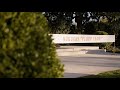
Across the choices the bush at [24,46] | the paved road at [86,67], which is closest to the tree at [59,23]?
the paved road at [86,67]

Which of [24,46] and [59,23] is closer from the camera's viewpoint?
[24,46]

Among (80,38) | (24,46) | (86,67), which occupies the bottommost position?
(86,67)

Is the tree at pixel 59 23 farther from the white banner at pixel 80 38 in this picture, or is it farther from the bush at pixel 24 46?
the bush at pixel 24 46

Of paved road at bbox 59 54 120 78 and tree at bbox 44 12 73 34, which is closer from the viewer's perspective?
paved road at bbox 59 54 120 78

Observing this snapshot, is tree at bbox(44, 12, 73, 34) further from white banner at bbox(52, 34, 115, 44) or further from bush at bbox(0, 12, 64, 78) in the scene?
bush at bbox(0, 12, 64, 78)

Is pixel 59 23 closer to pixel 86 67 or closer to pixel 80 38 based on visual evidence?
pixel 80 38

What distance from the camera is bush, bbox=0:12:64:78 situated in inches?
100

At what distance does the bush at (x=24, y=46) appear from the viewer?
255 centimetres

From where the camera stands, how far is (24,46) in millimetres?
2682

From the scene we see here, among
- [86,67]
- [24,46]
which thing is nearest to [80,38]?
[86,67]

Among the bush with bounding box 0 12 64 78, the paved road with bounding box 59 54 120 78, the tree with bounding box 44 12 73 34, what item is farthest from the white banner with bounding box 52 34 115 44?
the bush with bounding box 0 12 64 78
